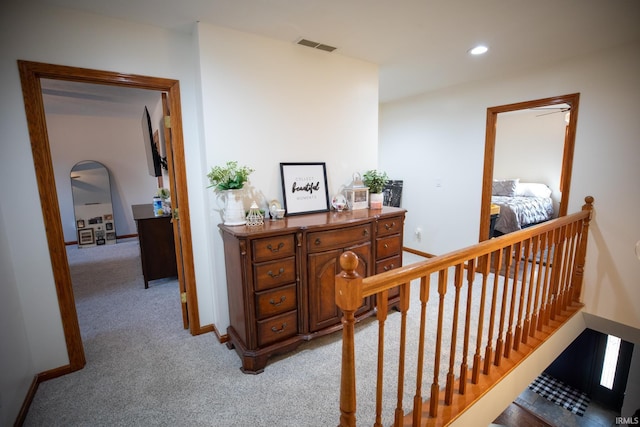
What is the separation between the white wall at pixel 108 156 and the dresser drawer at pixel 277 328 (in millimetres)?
5082

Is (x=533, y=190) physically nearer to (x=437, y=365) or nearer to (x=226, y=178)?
(x=437, y=365)

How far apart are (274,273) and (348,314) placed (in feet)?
3.34

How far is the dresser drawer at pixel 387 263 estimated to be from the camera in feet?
8.28

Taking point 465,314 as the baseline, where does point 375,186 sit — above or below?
above

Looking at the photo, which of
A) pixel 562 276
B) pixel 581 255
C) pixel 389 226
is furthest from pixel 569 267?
pixel 389 226

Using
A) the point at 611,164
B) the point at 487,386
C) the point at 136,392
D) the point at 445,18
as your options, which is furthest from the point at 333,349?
the point at 611,164

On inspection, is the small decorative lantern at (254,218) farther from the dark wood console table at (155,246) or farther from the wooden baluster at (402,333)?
the dark wood console table at (155,246)

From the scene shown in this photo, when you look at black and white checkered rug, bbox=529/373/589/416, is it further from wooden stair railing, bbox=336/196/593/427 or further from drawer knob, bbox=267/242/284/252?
drawer knob, bbox=267/242/284/252

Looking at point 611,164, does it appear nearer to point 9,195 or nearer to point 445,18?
point 445,18

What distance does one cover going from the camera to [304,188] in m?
2.55

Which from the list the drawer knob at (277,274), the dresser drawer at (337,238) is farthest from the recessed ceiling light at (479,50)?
the drawer knob at (277,274)

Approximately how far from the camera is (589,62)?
8.76ft

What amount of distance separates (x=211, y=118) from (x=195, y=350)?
177 centimetres

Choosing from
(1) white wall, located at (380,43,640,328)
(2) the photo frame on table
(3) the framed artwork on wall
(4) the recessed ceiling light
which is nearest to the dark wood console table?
(2) the photo frame on table
